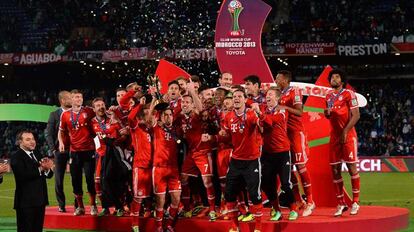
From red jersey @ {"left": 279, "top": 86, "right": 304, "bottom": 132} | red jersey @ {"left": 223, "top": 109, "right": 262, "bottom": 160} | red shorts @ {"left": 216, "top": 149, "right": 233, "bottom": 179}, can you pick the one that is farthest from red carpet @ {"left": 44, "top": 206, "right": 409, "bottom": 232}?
red jersey @ {"left": 279, "top": 86, "right": 304, "bottom": 132}

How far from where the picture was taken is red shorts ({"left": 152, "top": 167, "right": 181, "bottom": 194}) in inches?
374

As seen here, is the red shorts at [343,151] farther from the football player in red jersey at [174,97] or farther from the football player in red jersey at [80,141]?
the football player in red jersey at [80,141]

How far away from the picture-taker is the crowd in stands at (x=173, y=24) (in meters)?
28.7

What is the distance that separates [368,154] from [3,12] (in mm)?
17686

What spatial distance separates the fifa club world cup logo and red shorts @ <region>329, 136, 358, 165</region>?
127 inches

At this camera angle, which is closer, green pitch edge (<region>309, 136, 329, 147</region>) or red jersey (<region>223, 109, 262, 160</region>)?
red jersey (<region>223, 109, 262, 160</region>)

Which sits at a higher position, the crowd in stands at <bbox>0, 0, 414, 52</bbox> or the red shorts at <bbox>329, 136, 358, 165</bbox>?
the crowd in stands at <bbox>0, 0, 414, 52</bbox>

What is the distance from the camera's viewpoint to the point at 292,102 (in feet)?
33.1

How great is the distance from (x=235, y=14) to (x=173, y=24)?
51.1 ft

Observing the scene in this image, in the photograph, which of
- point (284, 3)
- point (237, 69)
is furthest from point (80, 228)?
point (284, 3)

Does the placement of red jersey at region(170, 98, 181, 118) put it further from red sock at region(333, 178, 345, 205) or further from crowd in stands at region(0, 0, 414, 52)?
crowd in stands at region(0, 0, 414, 52)

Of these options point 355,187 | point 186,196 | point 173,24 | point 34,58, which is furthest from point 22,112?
point 34,58

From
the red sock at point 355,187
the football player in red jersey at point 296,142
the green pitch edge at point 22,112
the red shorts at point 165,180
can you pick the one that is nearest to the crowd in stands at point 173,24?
the green pitch edge at point 22,112

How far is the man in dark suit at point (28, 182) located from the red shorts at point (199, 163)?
7.19ft
